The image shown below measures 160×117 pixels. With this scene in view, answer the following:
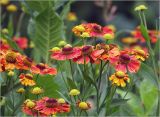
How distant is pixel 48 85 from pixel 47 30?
1.65 feet

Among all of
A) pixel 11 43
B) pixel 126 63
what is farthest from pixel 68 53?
pixel 11 43

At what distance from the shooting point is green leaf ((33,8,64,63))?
2.16 meters

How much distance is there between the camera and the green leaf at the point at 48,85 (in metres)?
1.75

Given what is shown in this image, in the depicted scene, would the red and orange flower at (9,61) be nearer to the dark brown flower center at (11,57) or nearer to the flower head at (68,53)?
the dark brown flower center at (11,57)

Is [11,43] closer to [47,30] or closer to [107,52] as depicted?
[47,30]

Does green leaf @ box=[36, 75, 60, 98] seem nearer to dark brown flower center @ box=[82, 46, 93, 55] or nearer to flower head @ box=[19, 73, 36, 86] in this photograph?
flower head @ box=[19, 73, 36, 86]

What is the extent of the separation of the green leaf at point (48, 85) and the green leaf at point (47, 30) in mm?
450

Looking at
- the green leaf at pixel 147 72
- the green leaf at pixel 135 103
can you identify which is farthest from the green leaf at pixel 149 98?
the green leaf at pixel 147 72

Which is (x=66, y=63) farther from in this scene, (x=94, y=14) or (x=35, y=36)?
(x=94, y=14)

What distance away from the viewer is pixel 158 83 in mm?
1771

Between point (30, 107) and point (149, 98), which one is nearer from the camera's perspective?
point (30, 107)

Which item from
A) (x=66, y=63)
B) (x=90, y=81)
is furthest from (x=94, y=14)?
(x=90, y=81)

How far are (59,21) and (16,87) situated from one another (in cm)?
A: 45

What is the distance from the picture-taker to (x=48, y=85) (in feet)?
5.76
